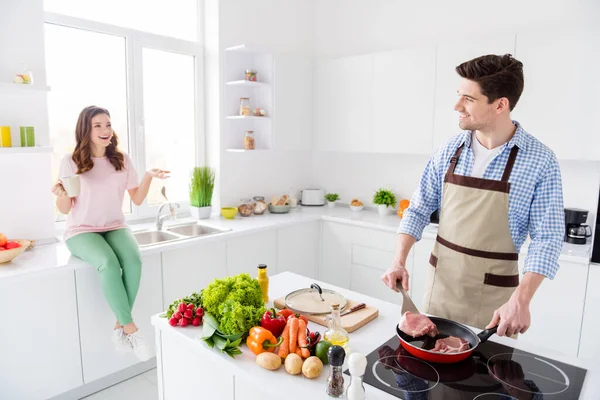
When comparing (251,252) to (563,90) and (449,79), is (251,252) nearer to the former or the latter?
(449,79)

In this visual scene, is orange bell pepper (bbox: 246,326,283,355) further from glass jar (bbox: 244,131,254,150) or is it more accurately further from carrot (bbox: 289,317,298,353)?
glass jar (bbox: 244,131,254,150)

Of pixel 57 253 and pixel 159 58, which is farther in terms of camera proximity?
pixel 159 58

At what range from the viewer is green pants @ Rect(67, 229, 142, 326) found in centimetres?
256

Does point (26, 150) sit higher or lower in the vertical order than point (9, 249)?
higher

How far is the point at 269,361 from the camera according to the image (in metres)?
1.33

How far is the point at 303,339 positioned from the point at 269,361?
12 cm

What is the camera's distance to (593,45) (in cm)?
278

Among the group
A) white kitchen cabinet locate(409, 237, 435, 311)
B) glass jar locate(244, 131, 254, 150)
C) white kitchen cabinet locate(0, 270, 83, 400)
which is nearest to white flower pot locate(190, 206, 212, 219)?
glass jar locate(244, 131, 254, 150)

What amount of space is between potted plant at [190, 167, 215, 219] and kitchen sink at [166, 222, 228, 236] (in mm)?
185

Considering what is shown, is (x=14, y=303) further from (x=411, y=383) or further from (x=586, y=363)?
(x=586, y=363)

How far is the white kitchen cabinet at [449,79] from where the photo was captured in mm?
3268

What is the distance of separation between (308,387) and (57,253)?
2.13 meters

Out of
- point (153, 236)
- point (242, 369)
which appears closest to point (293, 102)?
point (153, 236)

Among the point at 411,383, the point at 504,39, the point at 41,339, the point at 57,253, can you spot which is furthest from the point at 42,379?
the point at 504,39
